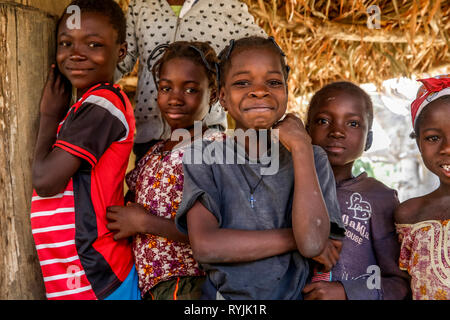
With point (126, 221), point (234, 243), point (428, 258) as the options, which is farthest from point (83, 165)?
point (428, 258)

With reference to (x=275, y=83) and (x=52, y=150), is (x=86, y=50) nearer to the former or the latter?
(x=52, y=150)

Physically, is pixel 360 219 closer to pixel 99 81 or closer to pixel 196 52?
pixel 196 52

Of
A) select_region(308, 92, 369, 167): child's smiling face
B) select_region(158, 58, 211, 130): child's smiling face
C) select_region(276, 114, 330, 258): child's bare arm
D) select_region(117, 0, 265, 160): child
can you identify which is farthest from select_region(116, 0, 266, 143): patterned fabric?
select_region(276, 114, 330, 258): child's bare arm

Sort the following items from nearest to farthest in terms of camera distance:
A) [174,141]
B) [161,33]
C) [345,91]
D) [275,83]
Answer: [275,83]
[174,141]
[345,91]
[161,33]

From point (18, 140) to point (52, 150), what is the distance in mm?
219

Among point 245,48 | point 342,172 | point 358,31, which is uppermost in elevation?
point 358,31

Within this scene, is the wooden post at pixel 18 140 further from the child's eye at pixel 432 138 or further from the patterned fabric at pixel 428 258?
the child's eye at pixel 432 138

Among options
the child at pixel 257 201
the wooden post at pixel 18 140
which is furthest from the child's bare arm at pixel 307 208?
the wooden post at pixel 18 140

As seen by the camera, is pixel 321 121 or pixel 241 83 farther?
pixel 321 121

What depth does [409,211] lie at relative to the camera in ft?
5.20

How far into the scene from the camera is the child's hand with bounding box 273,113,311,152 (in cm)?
138

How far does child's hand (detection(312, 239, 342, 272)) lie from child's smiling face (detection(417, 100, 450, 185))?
0.51 metres

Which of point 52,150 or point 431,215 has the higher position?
point 52,150

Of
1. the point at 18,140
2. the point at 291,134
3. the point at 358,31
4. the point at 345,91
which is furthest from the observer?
the point at 358,31
